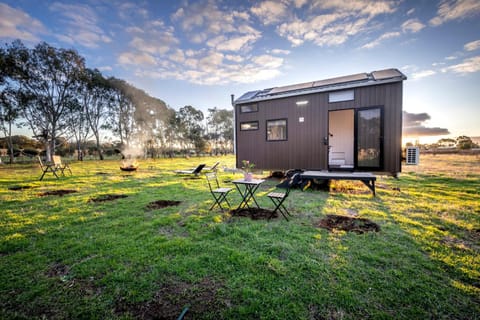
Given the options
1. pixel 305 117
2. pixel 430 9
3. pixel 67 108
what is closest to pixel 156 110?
pixel 67 108

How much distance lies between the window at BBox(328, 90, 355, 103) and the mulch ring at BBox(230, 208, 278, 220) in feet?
17.2

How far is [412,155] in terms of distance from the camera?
5984 mm

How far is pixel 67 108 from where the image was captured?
1905 centimetres

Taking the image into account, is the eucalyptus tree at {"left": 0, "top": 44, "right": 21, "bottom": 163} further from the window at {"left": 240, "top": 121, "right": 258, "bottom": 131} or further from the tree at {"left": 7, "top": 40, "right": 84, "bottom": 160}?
the window at {"left": 240, "top": 121, "right": 258, "bottom": 131}

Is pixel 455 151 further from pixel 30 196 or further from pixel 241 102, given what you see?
pixel 30 196

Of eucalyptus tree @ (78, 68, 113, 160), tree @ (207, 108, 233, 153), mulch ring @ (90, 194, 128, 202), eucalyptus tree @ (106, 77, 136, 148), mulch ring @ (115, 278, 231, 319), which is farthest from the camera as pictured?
tree @ (207, 108, 233, 153)

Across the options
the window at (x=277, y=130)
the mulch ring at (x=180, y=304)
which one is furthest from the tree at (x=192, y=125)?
the mulch ring at (x=180, y=304)

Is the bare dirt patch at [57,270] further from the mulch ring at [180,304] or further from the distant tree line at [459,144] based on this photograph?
the distant tree line at [459,144]

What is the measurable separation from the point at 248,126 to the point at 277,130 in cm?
143

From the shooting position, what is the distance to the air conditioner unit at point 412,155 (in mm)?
5941

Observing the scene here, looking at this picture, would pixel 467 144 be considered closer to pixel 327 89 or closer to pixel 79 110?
pixel 327 89

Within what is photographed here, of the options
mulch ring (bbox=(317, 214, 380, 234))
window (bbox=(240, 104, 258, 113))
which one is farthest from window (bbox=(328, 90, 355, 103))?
mulch ring (bbox=(317, 214, 380, 234))

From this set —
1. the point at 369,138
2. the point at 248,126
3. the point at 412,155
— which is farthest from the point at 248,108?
the point at 412,155

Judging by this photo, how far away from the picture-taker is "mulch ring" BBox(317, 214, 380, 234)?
10.3 ft
